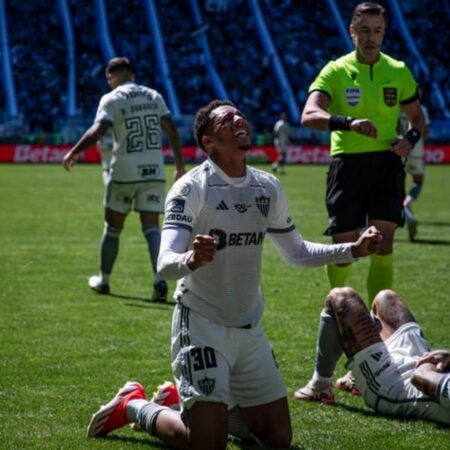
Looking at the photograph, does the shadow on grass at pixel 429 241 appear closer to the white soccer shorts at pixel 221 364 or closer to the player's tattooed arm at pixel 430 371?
the player's tattooed arm at pixel 430 371

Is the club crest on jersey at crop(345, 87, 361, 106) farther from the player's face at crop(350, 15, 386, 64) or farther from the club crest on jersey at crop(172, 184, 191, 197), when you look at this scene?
the club crest on jersey at crop(172, 184, 191, 197)

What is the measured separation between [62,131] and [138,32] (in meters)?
8.83

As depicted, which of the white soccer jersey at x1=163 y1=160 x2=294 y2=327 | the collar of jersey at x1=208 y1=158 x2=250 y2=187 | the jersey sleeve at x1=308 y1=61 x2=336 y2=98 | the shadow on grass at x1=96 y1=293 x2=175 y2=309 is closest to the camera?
the white soccer jersey at x1=163 y1=160 x2=294 y2=327

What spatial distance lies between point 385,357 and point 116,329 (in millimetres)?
3290

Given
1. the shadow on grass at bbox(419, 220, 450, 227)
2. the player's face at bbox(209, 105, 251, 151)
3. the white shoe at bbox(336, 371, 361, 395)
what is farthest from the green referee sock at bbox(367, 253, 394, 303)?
the shadow on grass at bbox(419, 220, 450, 227)

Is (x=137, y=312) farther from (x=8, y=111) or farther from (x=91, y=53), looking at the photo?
(x=91, y=53)

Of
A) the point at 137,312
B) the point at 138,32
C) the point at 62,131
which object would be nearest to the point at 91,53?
the point at 138,32

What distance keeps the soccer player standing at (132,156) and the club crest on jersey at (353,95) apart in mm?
3001

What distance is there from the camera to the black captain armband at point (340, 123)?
23.3ft

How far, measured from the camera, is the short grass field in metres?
5.72

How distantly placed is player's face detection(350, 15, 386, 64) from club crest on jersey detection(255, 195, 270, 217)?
8.54 feet

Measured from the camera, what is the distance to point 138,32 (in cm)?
4988

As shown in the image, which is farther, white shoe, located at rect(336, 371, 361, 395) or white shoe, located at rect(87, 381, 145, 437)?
white shoe, located at rect(336, 371, 361, 395)

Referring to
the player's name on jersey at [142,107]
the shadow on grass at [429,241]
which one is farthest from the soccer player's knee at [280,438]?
the shadow on grass at [429,241]
